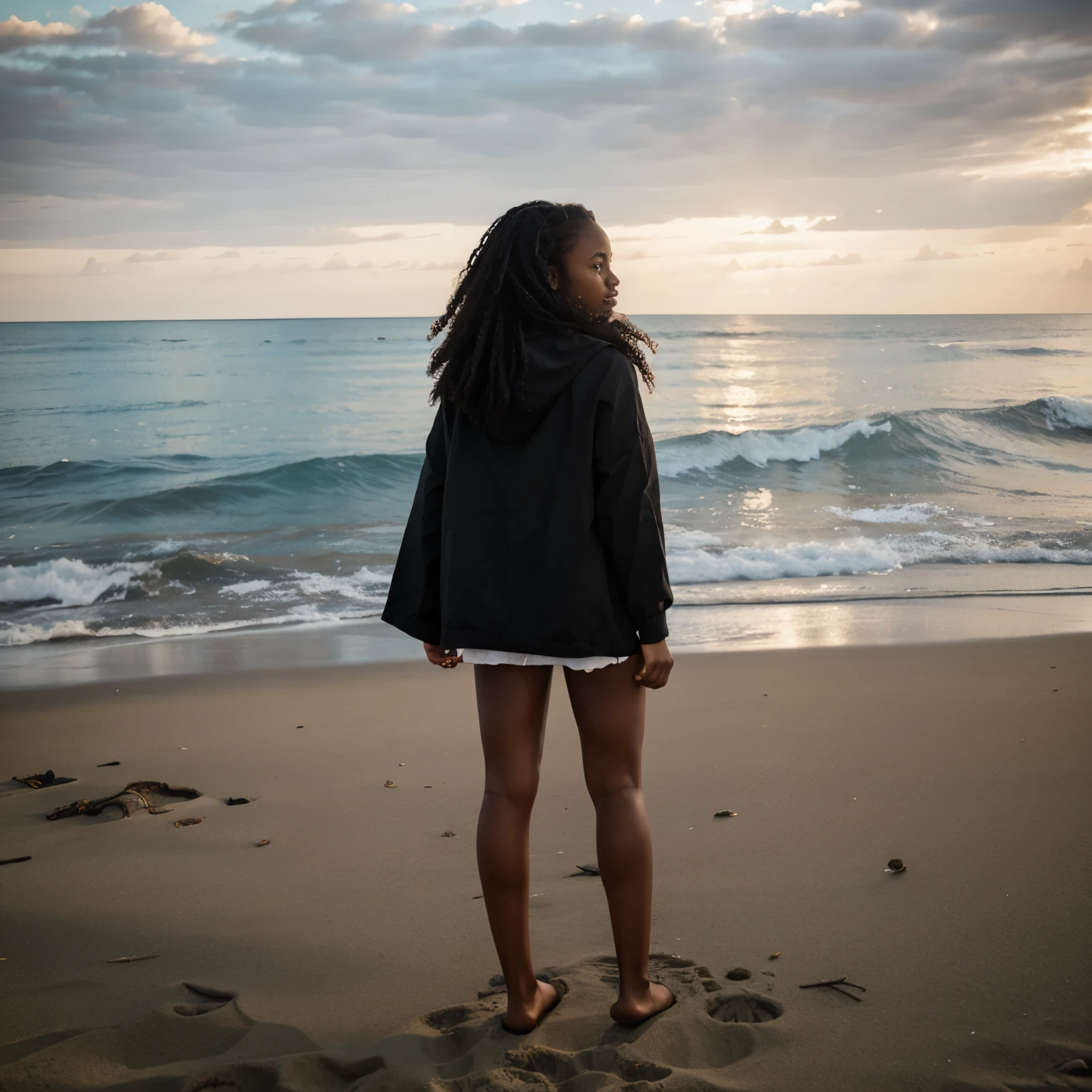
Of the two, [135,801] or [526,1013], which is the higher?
[526,1013]

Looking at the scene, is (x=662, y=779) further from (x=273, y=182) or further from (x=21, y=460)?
(x=273, y=182)

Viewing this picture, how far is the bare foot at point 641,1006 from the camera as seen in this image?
216cm

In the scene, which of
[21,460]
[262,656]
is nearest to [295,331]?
[21,460]

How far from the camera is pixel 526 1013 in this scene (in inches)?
85.4

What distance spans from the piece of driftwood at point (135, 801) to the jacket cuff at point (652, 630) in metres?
2.49

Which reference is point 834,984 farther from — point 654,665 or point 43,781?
point 43,781

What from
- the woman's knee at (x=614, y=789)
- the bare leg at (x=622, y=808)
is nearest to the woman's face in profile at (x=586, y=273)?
the bare leg at (x=622, y=808)

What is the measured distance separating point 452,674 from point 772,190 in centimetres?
2739

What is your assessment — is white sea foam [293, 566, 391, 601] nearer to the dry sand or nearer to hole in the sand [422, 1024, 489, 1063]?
the dry sand

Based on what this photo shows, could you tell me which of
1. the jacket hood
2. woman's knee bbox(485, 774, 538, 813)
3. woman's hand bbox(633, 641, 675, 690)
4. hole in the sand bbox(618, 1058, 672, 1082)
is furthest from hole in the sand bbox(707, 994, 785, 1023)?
the jacket hood

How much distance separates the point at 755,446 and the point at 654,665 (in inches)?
673

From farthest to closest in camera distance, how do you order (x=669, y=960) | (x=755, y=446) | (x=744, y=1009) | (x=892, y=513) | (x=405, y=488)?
(x=755, y=446) → (x=405, y=488) → (x=892, y=513) → (x=669, y=960) → (x=744, y=1009)

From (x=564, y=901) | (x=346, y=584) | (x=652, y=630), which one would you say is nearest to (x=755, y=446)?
(x=346, y=584)

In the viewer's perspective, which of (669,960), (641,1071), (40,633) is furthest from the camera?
(40,633)
